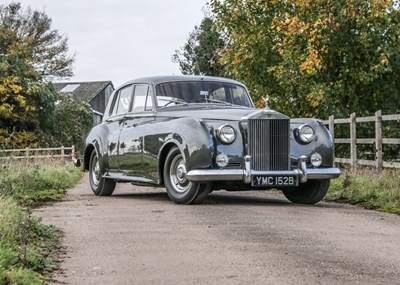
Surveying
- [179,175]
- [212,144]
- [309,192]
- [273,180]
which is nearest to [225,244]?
[212,144]

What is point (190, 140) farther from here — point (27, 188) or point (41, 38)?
point (41, 38)

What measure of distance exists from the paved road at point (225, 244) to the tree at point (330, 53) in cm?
1162

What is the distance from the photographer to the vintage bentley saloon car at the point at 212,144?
393 inches

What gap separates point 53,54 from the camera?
68.0m

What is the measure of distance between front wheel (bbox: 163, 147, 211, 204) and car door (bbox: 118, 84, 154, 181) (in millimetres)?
792

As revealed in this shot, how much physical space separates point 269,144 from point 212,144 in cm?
86

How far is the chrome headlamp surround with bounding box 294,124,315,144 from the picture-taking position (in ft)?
34.6

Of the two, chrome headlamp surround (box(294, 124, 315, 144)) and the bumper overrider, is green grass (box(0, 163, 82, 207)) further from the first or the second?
chrome headlamp surround (box(294, 124, 315, 144))

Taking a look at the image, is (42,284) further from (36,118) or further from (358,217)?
(36,118)

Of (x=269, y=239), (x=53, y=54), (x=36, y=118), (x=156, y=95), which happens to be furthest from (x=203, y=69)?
(x=269, y=239)

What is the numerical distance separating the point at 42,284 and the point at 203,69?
143 feet

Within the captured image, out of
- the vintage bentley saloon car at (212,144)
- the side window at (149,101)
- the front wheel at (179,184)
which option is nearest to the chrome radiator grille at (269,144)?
the vintage bentley saloon car at (212,144)

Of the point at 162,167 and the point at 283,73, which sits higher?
the point at 283,73

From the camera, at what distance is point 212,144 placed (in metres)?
9.91
